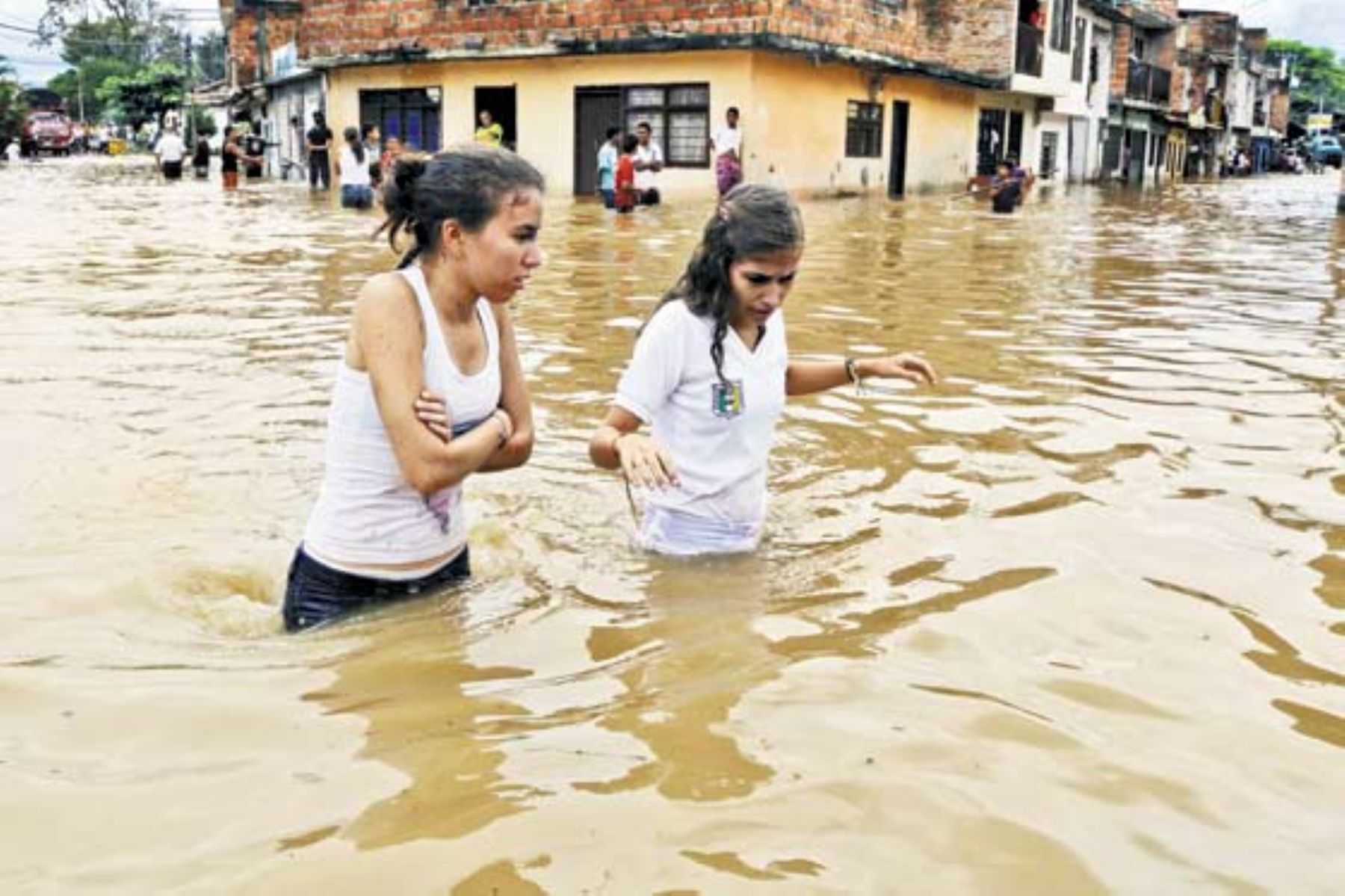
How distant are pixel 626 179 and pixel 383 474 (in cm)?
1666

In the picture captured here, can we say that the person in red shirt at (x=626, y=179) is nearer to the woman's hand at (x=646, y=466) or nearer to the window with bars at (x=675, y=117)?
the window with bars at (x=675, y=117)

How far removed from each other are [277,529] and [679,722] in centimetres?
252

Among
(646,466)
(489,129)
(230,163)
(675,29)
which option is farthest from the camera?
(230,163)

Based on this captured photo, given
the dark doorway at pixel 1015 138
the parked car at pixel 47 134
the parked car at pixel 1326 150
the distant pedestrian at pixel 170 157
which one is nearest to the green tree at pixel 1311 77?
the parked car at pixel 1326 150

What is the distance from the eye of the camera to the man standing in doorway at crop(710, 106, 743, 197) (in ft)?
69.2

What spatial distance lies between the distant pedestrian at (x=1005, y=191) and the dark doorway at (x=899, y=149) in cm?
662

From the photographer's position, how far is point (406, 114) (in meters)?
28.0

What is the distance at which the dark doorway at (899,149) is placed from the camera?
92.4ft

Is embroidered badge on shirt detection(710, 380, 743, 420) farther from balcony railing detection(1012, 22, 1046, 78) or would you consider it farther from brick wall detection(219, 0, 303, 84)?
brick wall detection(219, 0, 303, 84)

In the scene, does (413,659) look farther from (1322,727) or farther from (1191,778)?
(1322,727)

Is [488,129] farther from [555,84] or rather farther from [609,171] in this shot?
[555,84]

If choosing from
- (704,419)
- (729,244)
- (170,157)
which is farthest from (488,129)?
(729,244)

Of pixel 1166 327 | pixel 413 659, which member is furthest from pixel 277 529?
pixel 1166 327

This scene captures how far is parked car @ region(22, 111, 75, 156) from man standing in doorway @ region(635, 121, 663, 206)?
121ft
